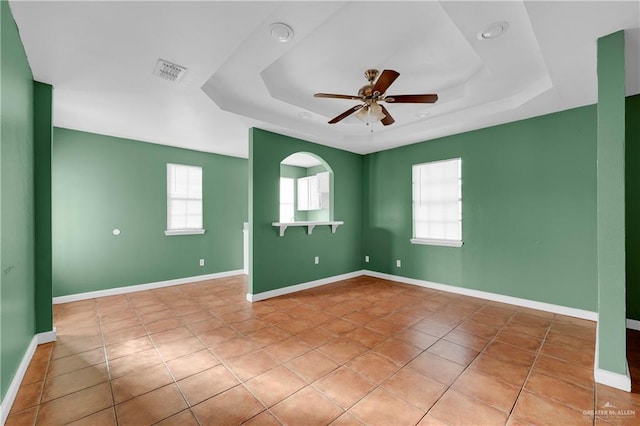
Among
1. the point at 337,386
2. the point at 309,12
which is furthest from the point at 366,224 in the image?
the point at 309,12

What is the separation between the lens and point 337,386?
2.00 metres

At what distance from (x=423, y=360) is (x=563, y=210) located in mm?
2766

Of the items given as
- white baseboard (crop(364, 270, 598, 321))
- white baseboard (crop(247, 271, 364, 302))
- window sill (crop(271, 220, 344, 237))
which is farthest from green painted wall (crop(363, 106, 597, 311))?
window sill (crop(271, 220, 344, 237))

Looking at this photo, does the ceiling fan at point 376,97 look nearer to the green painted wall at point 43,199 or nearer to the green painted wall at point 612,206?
the green painted wall at point 612,206

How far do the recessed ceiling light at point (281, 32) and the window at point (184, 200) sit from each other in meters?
3.84

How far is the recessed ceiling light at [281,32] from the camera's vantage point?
2.00 meters

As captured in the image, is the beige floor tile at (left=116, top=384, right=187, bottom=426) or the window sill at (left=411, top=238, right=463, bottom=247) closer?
the beige floor tile at (left=116, top=384, right=187, bottom=426)

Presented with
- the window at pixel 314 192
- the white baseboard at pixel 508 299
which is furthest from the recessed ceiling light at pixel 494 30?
the window at pixel 314 192

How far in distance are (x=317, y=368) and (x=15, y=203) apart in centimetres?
264

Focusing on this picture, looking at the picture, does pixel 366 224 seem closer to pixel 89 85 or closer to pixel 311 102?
pixel 311 102

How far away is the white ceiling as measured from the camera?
1.86 metres

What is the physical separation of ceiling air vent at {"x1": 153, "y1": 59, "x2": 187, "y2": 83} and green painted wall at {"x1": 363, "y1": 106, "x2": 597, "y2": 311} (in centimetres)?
385

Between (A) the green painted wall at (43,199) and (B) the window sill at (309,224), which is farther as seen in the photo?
(B) the window sill at (309,224)

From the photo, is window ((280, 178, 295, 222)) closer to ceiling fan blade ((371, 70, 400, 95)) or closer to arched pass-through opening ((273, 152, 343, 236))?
arched pass-through opening ((273, 152, 343, 236))
